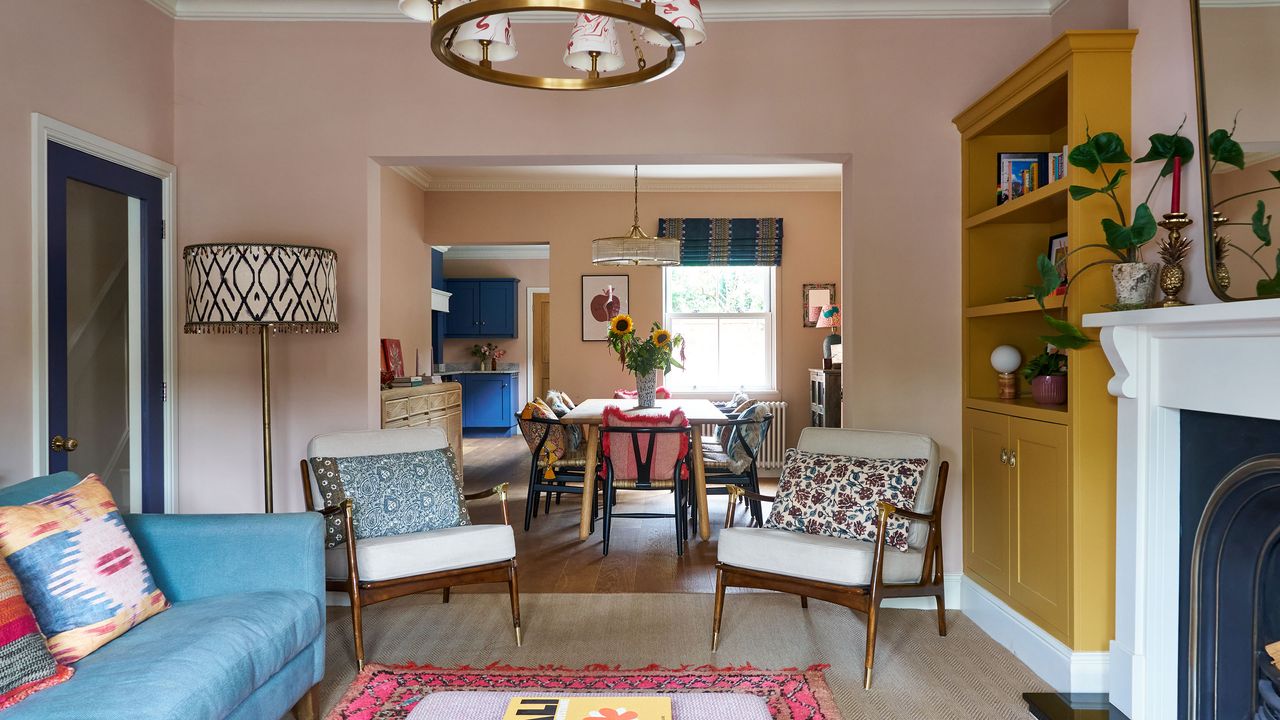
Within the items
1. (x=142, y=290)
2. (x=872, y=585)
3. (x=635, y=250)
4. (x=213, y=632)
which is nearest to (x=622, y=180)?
(x=635, y=250)

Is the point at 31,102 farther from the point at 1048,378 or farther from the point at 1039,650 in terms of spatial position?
the point at 1039,650

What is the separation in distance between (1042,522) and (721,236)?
5.04 metres

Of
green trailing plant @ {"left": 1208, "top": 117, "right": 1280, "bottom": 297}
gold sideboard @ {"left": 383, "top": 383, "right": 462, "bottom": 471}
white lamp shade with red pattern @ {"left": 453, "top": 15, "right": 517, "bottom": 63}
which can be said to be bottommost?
gold sideboard @ {"left": 383, "top": 383, "right": 462, "bottom": 471}

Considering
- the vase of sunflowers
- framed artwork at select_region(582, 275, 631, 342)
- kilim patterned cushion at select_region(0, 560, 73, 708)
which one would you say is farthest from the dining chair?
framed artwork at select_region(582, 275, 631, 342)

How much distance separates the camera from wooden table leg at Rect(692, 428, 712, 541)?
4961 millimetres

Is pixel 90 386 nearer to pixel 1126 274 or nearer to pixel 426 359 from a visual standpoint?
pixel 1126 274

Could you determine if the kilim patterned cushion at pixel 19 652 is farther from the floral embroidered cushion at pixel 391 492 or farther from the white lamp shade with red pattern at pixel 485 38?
the white lamp shade with red pattern at pixel 485 38

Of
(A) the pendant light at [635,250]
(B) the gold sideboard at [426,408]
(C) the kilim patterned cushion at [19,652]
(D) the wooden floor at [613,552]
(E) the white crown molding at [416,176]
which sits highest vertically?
(E) the white crown molding at [416,176]

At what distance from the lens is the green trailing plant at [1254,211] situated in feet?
6.36

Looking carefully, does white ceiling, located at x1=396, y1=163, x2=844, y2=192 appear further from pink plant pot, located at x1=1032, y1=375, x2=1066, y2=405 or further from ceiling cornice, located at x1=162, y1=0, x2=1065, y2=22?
pink plant pot, located at x1=1032, y1=375, x2=1066, y2=405

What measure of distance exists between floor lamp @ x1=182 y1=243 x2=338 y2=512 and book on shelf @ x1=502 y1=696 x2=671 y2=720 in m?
1.95

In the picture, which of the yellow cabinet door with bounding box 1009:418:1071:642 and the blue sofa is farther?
the yellow cabinet door with bounding box 1009:418:1071:642

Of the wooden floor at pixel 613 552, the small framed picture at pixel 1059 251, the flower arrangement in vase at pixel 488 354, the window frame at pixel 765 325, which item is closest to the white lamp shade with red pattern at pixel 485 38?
the small framed picture at pixel 1059 251

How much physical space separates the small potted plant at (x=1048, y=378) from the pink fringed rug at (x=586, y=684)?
1331mm
